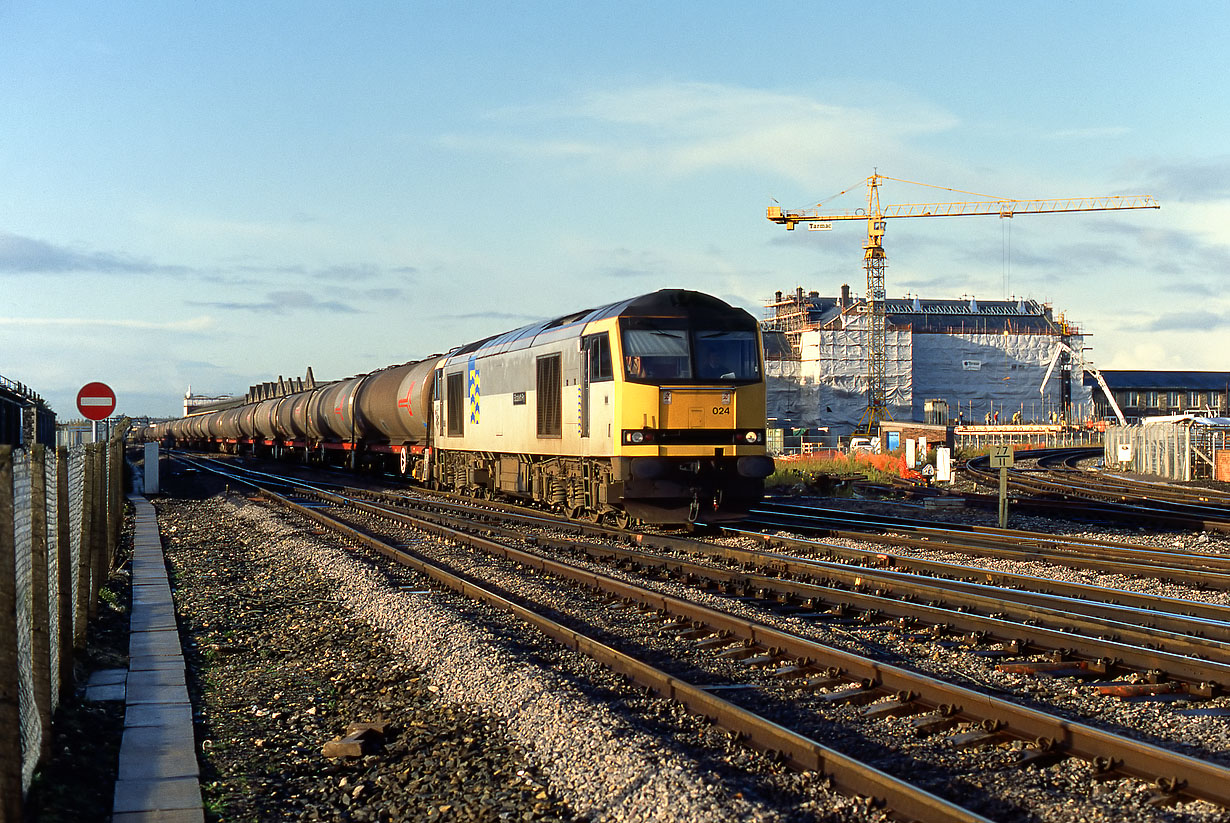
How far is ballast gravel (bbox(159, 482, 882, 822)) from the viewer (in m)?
5.46

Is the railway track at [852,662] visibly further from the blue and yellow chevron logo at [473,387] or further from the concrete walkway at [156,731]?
the blue and yellow chevron logo at [473,387]

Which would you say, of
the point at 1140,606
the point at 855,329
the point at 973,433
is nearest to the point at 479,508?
the point at 1140,606

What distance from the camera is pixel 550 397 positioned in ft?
63.3

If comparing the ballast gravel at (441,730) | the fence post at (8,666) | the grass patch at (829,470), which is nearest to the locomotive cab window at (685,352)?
the ballast gravel at (441,730)

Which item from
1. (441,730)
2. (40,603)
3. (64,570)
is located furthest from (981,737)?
(64,570)

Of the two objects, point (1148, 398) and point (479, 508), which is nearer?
point (479, 508)

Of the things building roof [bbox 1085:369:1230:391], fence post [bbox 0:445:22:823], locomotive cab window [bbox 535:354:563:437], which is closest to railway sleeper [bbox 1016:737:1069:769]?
fence post [bbox 0:445:22:823]

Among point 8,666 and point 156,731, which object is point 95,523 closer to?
point 156,731

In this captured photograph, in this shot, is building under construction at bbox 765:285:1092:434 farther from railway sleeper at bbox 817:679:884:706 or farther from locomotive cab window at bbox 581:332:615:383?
railway sleeper at bbox 817:679:884:706

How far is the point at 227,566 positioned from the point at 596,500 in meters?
5.68

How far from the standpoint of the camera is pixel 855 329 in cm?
9319

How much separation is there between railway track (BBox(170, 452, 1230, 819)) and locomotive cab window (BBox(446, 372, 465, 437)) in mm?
10788

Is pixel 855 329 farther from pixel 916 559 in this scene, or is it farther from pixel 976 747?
pixel 976 747

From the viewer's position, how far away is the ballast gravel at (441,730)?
546cm
